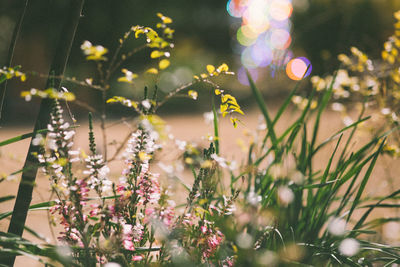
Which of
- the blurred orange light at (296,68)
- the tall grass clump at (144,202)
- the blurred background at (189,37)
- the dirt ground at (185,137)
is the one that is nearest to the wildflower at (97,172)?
the tall grass clump at (144,202)

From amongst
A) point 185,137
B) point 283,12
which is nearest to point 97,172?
point 185,137

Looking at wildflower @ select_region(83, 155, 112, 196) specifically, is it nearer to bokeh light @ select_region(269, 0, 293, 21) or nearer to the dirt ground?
the dirt ground

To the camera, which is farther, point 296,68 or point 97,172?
point 296,68

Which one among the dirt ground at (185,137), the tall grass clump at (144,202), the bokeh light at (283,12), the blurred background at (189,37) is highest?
the bokeh light at (283,12)

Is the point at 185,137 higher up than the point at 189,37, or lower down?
lower down

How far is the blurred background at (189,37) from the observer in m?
6.91

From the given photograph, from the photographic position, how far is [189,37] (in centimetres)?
1124

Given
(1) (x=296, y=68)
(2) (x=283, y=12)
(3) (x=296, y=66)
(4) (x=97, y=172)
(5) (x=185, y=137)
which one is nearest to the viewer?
(4) (x=97, y=172)

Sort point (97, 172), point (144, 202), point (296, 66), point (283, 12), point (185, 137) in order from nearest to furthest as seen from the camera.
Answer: point (97, 172) < point (144, 202) < point (185, 137) < point (283, 12) < point (296, 66)

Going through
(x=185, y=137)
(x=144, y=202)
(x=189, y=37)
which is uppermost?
(x=189, y=37)

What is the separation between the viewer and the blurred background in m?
6.91

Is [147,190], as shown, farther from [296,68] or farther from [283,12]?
[283,12]

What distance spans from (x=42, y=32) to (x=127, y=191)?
827 centimetres

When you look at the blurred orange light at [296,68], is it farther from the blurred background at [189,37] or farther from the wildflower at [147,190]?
the wildflower at [147,190]
